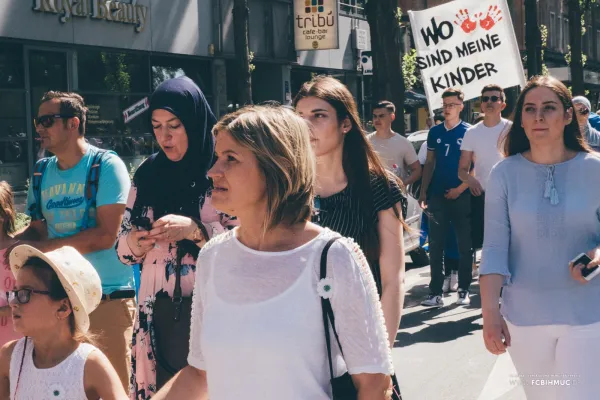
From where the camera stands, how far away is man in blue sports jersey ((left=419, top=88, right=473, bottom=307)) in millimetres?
9031

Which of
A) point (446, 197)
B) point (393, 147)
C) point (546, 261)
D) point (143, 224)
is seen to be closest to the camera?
point (143, 224)

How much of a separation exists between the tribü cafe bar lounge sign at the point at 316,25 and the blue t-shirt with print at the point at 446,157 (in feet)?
44.2

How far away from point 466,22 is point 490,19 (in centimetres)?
30

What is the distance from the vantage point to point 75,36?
1825 cm

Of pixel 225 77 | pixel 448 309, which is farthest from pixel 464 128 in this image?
pixel 225 77

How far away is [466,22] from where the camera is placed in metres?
11.8

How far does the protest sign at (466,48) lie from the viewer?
11438mm

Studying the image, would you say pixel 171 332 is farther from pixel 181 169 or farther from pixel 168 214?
pixel 181 169

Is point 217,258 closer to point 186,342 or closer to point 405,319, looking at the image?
point 186,342

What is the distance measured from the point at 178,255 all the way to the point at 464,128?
19.6 ft

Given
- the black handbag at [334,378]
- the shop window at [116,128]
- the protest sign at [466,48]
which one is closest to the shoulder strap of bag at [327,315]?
the black handbag at [334,378]

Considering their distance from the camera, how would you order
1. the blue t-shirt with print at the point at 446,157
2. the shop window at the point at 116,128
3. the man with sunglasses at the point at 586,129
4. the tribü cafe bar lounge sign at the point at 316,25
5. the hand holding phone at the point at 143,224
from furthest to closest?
the tribü cafe bar lounge sign at the point at 316,25, the shop window at the point at 116,128, the blue t-shirt with print at the point at 446,157, the man with sunglasses at the point at 586,129, the hand holding phone at the point at 143,224

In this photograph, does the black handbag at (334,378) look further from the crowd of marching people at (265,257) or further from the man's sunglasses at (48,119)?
the man's sunglasses at (48,119)

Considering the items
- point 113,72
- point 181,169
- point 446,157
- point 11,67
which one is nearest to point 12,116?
point 11,67
